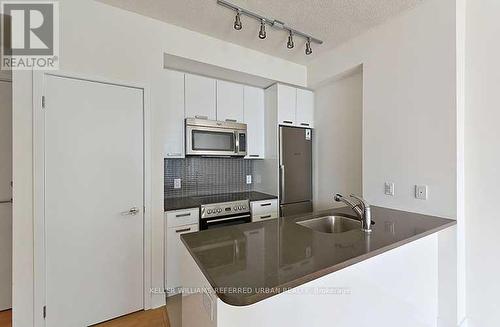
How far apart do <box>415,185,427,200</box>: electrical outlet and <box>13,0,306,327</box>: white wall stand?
7.20ft

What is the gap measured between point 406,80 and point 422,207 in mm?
1108

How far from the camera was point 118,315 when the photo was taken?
2.14 meters

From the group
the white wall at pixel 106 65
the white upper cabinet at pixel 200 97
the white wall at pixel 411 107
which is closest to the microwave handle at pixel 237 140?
the white upper cabinet at pixel 200 97

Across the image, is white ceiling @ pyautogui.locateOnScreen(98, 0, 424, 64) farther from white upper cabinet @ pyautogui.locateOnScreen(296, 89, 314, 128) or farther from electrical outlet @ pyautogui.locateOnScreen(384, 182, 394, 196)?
electrical outlet @ pyautogui.locateOnScreen(384, 182, 394, 196)

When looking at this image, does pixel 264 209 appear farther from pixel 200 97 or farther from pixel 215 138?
pixel 200 97

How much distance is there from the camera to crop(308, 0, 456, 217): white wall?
1.86 m

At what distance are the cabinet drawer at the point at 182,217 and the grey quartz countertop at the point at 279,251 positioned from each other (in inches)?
40.0

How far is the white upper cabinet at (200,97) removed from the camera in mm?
2789

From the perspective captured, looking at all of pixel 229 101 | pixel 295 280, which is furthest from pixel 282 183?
pixel 295 280

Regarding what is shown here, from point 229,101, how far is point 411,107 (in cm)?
198

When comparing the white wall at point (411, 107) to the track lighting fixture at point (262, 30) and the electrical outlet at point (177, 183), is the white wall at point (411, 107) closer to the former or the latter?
the track lighting fixture at point (262, 30)

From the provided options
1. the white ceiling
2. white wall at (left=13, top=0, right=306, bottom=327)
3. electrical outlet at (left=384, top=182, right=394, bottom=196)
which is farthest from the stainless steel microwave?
electrical outlet at (left=384, top=182, right=394, bottom=196)

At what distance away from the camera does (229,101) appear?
3092 mm

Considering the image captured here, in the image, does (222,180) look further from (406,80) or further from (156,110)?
(406,80)
